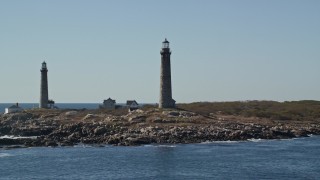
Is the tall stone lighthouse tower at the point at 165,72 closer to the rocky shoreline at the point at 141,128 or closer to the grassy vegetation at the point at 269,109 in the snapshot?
the rocky shoreline at the point at 141,128

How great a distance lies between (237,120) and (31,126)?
41.5 meters

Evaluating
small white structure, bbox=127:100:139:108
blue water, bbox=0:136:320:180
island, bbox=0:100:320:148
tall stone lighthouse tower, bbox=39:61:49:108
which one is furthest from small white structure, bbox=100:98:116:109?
blue water, bbox=0:136:320:180

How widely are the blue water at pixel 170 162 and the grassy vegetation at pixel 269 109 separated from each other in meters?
39.3

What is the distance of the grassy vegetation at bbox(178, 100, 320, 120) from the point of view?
428ft

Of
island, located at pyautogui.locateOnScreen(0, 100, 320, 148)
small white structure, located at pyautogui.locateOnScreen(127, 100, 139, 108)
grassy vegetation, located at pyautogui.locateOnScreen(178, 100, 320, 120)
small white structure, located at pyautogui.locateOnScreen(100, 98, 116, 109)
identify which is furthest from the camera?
small white structure, located at pyautogui.locateOnScreen(100, 98, 116, 109)

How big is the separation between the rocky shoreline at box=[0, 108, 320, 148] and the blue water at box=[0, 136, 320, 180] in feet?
A: 18.2

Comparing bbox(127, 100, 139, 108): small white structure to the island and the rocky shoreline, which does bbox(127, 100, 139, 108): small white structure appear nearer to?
the island

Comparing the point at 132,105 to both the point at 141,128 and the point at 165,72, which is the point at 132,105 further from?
the point at 141,128

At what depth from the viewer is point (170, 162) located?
71.7 meters

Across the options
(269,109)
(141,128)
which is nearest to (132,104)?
(269,109)

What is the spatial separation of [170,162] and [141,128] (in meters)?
29.2

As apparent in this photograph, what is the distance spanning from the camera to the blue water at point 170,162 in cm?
6291

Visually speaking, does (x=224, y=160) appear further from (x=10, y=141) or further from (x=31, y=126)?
(x=31, y=126)

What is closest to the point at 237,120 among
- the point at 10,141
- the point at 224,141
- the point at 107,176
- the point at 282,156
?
the point at 224,141
